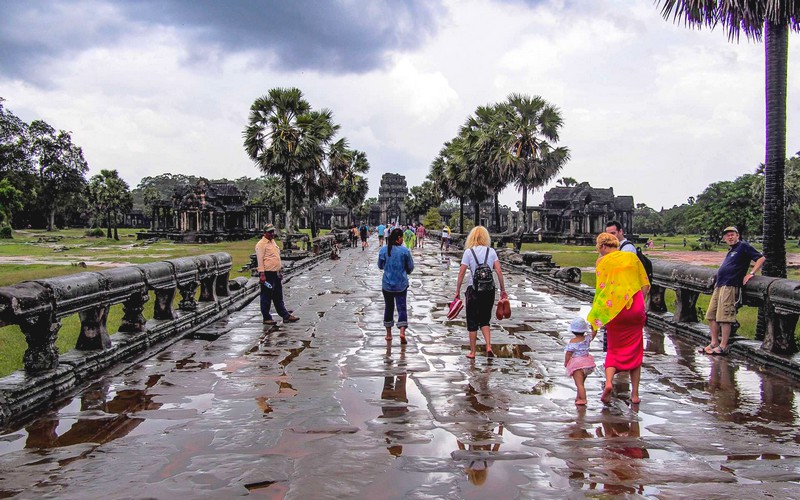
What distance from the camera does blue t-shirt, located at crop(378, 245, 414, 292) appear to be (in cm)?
853

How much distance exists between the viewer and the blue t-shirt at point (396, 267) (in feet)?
28.0

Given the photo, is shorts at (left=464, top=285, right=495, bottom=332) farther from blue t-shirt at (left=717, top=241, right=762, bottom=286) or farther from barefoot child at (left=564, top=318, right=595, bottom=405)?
blue t-shirt at (left=717, top=241, right=762, bottom=286)

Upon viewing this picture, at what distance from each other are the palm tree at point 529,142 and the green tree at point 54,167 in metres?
59.0

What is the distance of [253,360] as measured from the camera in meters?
7.36

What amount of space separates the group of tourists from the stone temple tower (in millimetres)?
104155

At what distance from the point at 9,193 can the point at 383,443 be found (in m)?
36.0

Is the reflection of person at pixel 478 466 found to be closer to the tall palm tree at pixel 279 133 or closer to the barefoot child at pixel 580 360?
the barefoot child at pixel 580 360

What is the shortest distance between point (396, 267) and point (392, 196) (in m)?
107

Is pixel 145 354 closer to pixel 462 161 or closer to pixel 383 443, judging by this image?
pixel 383 443

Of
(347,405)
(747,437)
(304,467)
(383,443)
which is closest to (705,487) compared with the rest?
(747,437)

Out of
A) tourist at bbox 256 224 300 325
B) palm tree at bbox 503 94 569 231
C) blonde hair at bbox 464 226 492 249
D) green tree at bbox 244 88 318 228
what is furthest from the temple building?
blonde hair at bbox 464 226 492 249

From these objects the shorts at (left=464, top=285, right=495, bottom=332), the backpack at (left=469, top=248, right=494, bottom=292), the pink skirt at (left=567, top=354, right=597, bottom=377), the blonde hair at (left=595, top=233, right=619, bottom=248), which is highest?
Result: the blonde hair at (left=595, top=233, right=619, bottom=248)

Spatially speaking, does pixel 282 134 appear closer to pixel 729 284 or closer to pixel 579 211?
pixel 729 284

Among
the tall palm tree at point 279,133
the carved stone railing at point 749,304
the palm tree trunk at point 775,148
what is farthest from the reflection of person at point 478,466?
the tall palm tree at point 279,133
